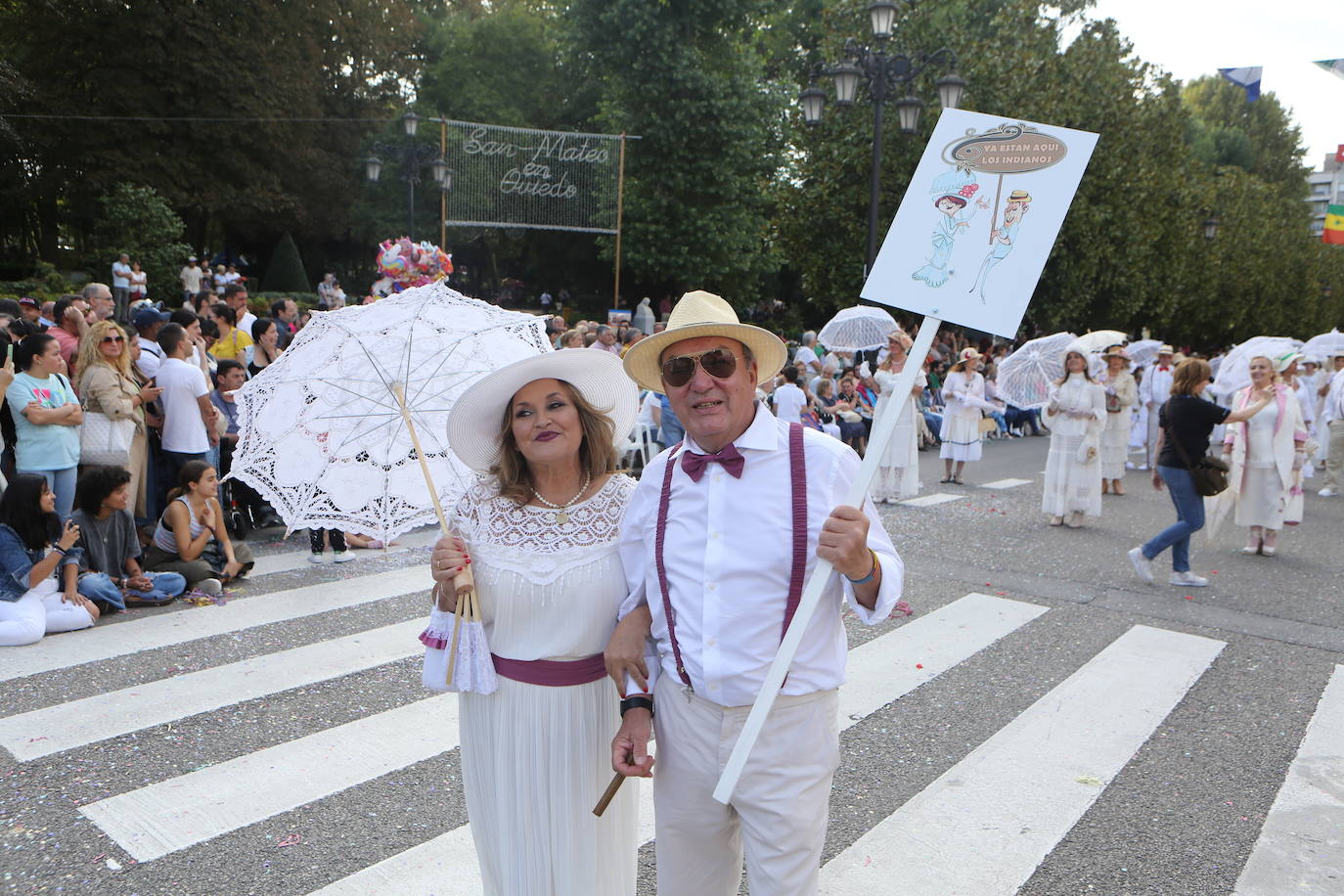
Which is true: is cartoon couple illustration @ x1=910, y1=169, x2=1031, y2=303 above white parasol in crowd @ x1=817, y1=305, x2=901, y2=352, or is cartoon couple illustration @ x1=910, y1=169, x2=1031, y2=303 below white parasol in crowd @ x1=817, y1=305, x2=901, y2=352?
above

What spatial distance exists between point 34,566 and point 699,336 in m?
5.52

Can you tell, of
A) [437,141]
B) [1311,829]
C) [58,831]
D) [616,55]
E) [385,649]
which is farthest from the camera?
[437,141]

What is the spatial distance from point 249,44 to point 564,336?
2276cm

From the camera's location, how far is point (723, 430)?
2459mm

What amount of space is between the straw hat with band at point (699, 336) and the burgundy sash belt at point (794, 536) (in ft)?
0.93

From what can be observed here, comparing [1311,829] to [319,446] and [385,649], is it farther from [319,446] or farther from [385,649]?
[385,649]

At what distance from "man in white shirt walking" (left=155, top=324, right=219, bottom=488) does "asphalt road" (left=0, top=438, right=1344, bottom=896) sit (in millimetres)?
1686

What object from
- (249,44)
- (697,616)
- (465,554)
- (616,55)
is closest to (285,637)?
(465,554)

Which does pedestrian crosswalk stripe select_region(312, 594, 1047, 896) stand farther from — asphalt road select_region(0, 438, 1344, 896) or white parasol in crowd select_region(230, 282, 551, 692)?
white parasol in crowd select_region(230, 282, 551, 692)

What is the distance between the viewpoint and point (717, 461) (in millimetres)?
2436

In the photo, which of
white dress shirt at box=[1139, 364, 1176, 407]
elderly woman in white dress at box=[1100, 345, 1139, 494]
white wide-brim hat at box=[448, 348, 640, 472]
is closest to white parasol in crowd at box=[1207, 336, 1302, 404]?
elderly woman in white dress at box=[1100, 345, 1139, 494]

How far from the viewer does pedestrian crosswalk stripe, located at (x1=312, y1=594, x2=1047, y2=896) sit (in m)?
3.61

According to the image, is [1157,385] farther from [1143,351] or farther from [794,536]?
[794,536]

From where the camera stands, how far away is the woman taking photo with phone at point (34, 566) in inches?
242
